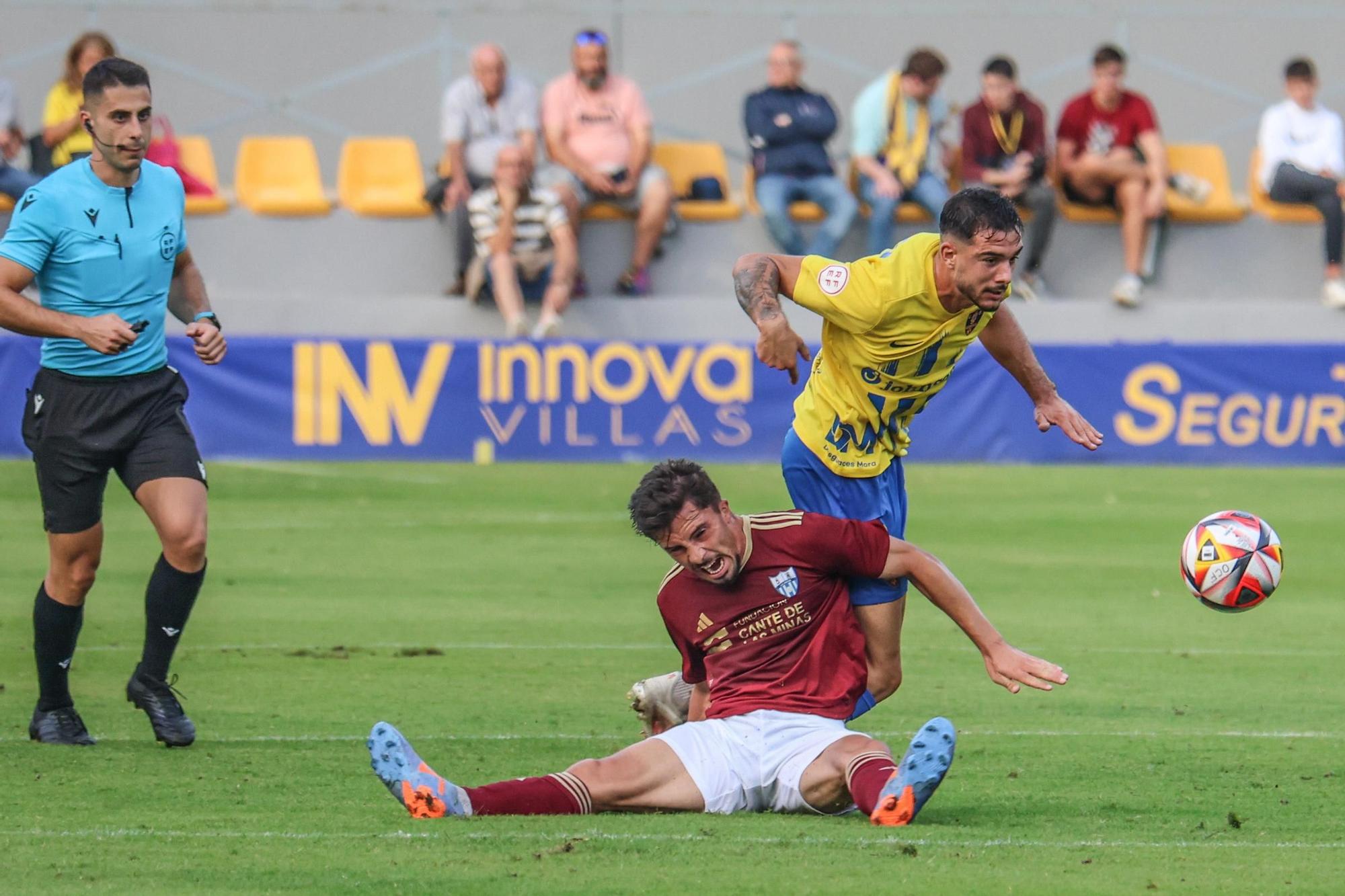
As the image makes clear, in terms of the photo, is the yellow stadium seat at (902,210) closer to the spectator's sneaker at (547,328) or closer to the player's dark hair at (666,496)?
the spectator's sneaker at (547,328)

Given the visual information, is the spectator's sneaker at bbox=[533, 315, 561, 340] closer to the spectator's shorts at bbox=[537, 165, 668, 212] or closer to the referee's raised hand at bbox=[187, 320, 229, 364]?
the spectator's shorts at bbox=[537, 165, 668, 212]

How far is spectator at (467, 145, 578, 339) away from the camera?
16.9 m

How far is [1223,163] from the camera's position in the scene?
19953 millimetres

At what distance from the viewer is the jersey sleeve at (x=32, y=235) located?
21.6 ft

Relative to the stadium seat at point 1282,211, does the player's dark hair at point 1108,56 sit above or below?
above

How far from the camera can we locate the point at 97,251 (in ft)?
22.0

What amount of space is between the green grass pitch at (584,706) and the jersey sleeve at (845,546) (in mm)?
740

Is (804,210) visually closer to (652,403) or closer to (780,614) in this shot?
(652,403)

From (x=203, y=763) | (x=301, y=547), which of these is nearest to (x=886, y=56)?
(x=301, y=547)

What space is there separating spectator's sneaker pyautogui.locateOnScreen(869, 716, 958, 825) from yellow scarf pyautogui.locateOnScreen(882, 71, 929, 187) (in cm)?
1260

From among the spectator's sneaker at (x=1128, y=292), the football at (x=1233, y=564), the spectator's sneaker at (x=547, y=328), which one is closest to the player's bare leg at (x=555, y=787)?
the football at (x=1233, y=564)

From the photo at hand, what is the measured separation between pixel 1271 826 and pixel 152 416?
12.5ft

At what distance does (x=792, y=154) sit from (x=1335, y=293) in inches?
202

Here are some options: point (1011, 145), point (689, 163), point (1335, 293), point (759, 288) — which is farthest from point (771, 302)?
point (1335, 293)
